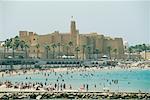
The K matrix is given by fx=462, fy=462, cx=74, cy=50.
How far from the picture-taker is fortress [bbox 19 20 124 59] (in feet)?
108

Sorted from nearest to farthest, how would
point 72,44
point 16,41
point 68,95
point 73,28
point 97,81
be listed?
1. point 68,95
2. point 97,81
3. point 16,41
4. point 72,44
5. point 73,28

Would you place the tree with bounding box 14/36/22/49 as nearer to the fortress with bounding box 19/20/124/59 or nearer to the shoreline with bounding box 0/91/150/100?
the fortress with bounding box 19/20/124/59

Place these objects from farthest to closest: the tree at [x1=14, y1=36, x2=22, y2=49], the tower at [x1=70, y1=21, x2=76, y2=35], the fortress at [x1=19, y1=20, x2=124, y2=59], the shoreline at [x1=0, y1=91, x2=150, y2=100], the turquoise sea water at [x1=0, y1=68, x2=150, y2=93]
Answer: the tower at [x1=70, y1=21, x2=76, y2=35] < the fortress at [x1=19, y1=20, x2=124, y2=59] < the tree at [x1=14, y1=36, x2=22, y2=49] < the turquoise sea water at [x1=0, y1=68, x2=150, y2=93] < the shoreline at [x1=0, y1=91, x2=150, y2=100]

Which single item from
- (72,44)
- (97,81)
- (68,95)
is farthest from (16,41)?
(68,95)

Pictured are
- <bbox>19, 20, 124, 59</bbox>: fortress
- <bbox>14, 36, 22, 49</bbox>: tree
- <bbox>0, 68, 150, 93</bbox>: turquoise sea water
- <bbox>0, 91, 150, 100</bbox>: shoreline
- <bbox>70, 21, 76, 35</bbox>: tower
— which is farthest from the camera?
<bbox>70, 21, 76, 35</bbox>: tower

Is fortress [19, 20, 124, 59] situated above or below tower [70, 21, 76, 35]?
below

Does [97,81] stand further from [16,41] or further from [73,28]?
[73,28]

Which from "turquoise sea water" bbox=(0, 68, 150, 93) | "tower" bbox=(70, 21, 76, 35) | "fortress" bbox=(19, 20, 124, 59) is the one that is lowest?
"turquoise sea water" bbox=(0, 68, 150, 93)

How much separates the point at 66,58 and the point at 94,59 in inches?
149

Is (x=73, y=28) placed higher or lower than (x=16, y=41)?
higher

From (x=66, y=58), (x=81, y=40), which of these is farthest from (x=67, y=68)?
(x=81, y=40)

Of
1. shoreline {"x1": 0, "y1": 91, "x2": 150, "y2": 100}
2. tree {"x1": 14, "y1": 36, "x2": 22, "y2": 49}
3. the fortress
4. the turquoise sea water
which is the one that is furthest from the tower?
shoreline {"x1": 0, "y1": 91, "x2": 150, "y2": 100}

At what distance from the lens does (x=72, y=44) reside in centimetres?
3434

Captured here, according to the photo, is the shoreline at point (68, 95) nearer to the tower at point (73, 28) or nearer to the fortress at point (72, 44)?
the fortress at point (72, 44)
